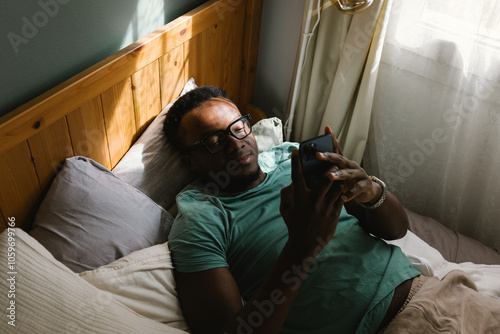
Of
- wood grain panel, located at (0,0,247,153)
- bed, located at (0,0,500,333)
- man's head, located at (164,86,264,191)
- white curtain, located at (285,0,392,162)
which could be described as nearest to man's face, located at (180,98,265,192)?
man's head, located at (164,86,264,191)

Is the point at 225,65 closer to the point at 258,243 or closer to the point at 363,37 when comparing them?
the point at 363,37

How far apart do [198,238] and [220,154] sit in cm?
32

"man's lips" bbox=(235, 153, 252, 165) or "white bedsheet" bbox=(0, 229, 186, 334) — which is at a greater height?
"man's lips" bbox=(235, 153, 252, 165)

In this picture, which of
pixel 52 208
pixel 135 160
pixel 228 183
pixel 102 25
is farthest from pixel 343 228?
pixel 102 25

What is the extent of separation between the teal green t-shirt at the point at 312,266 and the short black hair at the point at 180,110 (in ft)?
0.70

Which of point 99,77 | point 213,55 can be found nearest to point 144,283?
Answer: point 99,77

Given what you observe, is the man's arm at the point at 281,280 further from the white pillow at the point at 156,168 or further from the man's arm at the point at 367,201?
the white pillow at the point at 156,168

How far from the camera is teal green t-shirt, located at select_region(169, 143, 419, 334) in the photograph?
1146mm

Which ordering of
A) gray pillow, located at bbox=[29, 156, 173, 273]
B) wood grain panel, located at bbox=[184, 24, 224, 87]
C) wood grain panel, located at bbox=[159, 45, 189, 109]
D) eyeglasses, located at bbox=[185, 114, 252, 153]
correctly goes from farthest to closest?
wood grain panel, located at bbox=[184, 24, 224, 87], wood grain panel, located at bbox=[159, 45, 189, 109], eyeglasses, located at bbox=[185, 114, 252, 153], gray pillow, located at bbox=[29, 156, 173, 273]

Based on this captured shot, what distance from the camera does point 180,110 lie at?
1479 millimetres

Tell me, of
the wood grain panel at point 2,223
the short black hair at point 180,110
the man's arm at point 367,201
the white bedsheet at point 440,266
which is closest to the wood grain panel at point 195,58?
the short black hair at point 180,110

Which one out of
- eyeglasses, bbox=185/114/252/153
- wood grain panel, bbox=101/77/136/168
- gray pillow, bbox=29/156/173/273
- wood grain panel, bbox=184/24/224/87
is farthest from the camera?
wood grain panel, bbox=184/24/224/87

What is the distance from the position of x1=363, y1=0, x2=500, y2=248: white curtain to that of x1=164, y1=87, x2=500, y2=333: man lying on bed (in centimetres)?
59

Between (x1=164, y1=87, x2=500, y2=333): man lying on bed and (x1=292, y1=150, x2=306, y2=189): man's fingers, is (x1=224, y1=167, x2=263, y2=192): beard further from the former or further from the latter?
(x1=292, y1=150, x2=306, y2=189): man's fingers
